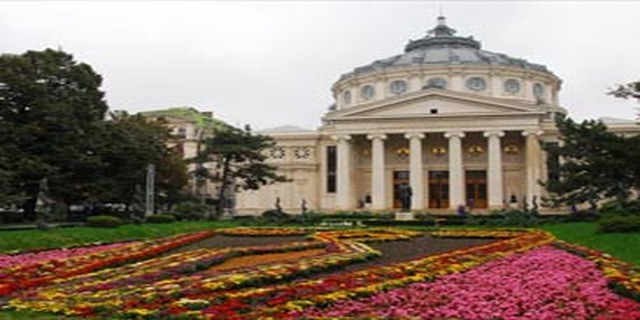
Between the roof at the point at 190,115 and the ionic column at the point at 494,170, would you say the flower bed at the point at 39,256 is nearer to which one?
the ionic column at the point at 494,170

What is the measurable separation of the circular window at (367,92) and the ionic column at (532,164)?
1776cm

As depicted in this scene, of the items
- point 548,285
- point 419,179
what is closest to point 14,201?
point 548,285

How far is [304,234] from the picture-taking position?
2773 centimetres

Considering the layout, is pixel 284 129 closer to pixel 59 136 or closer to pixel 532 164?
pixel 532 164

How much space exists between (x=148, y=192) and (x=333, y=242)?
21.3 m

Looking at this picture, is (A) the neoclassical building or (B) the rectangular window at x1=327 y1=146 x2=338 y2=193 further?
(B) the rectangular window at x1=327 y1=146 x2=338 y2=193

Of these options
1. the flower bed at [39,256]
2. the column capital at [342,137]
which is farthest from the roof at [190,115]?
the flower bed at [39,256]

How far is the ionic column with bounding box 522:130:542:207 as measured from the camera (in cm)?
5312

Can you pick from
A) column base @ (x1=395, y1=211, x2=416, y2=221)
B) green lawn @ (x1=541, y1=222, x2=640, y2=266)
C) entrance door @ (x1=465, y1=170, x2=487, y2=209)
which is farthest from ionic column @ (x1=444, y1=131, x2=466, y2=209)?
green lawn @ (x1=541, y1=222, x2=640, y2=266)

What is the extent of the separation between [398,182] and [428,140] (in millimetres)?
4804

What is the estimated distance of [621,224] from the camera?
22.8 meters

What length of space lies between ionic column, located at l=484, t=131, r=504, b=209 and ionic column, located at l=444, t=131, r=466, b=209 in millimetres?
2341

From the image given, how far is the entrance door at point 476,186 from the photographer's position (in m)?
56.7

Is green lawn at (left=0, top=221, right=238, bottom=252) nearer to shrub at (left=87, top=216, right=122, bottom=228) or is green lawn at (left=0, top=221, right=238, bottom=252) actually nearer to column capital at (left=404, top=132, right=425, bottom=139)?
shrub at (left=87, top=216, right=122, bottom=228)
